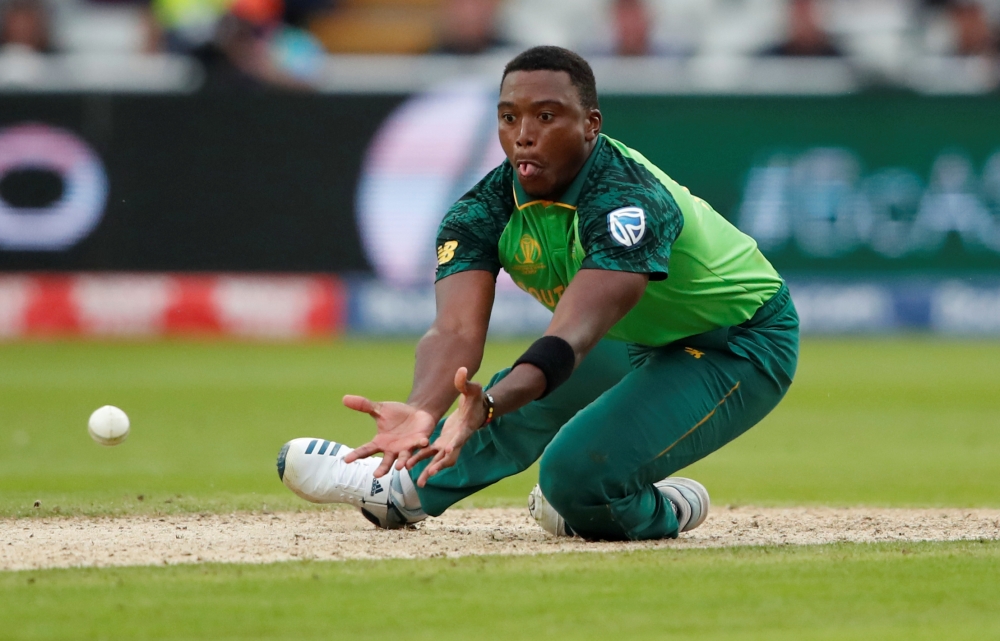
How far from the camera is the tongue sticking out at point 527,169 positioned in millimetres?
5301

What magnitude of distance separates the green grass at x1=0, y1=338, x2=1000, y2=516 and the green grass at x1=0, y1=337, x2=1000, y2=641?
0.03 meters

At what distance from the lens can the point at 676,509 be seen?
595 cm

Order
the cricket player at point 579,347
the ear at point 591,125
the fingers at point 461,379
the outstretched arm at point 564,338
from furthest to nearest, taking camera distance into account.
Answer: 1. the ear at point 591,125
2. the cricket player at point 579,347
3. the outstretched arm at point 564,338
4. the fingers at point 461,379

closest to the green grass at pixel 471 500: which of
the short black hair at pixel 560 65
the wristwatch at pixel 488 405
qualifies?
the wristwatch at pixel 488 405

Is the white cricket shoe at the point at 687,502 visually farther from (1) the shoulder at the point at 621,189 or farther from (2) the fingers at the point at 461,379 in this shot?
(2) the fingers at the point at 461,379

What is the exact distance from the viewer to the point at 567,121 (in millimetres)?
5273

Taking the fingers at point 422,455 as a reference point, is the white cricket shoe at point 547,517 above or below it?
below

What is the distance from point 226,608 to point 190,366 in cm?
1051

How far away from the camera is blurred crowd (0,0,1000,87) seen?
17.8 meters

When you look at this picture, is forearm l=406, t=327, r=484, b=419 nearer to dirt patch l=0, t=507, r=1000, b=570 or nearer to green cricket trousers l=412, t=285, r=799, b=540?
green cricket trousers l=412, t=285, r=799, b=540

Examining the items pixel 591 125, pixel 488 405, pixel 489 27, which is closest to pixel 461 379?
pixel 488 405

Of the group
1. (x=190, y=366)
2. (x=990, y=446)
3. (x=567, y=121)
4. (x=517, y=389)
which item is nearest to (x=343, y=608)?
(x=517, y=389)

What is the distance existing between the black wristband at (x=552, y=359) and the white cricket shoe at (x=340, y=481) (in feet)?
3.89

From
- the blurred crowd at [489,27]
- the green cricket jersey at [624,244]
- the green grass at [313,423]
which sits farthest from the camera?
the blurred crowd at [489,27]
